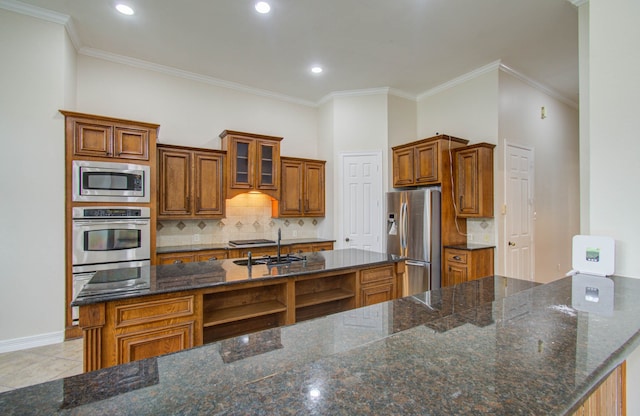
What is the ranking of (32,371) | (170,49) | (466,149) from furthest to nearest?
(466,149)
(170,49)
(32,371)

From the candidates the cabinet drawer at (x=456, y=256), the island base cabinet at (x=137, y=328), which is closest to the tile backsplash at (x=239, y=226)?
the cabinet drawer at (x=456, y=256)

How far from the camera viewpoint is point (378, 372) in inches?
25.0

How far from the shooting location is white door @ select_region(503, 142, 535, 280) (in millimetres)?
3969

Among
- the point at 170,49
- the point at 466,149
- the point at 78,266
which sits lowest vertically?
the point at 78,266

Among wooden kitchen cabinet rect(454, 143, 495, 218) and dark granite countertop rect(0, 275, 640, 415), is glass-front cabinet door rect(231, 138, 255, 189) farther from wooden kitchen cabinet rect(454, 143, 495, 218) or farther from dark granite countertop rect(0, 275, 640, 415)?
dark granite countertop rect(0, 275, 640, 415)

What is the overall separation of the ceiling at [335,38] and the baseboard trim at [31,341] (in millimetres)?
3278

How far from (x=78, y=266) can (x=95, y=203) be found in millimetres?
683

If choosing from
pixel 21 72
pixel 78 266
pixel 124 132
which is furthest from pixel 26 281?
pixel 21 72

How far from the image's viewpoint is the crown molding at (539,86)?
4.07m

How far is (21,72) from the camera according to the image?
2.90m

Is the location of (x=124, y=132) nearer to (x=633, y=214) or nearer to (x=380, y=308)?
(x=380, y=308)

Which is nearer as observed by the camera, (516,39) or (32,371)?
(32,371)

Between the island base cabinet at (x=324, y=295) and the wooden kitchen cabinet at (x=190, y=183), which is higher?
the wooden kitchen cabinet at (x=190, y=183)

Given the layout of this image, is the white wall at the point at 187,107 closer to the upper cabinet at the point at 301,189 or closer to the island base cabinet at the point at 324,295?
the upper cabinet at the point at 301,189
